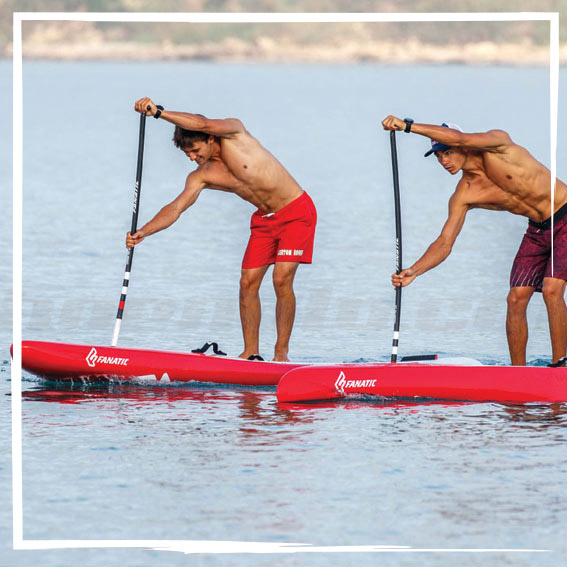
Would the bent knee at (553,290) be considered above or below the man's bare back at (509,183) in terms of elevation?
below

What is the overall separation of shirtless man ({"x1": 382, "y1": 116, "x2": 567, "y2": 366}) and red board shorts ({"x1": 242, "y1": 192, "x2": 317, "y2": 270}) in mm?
1045

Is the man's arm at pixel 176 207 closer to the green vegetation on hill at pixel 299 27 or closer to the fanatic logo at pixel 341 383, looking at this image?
the fanatic logo at pixel 341 383

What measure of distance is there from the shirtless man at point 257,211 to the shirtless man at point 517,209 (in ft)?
3.55

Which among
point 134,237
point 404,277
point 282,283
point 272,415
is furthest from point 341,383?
point 134,237

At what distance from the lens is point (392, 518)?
836 centimetres

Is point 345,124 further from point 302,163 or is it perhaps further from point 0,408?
point 0,408

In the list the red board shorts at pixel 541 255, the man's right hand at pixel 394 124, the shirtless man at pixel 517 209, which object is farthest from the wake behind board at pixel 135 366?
the man's right hand at pixel 394 124

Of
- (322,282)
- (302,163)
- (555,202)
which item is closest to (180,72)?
(302,163)

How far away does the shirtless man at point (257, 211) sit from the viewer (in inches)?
468

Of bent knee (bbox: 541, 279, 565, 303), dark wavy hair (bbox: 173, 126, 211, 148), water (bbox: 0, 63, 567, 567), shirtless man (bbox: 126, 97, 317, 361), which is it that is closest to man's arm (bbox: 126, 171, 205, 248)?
shirtless man (bbox: 126, 97, 317, 361)

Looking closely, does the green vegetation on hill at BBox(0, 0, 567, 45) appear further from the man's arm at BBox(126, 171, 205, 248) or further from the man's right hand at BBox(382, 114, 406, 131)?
the man's right hand at BBox(382, 114, 406, 131)

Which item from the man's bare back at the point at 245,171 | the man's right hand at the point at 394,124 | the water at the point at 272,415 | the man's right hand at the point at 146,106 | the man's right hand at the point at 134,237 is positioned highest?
the man's right hand at the point at 146,106

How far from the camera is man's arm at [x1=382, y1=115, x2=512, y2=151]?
1059 cm

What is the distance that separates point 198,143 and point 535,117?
41045 mm
